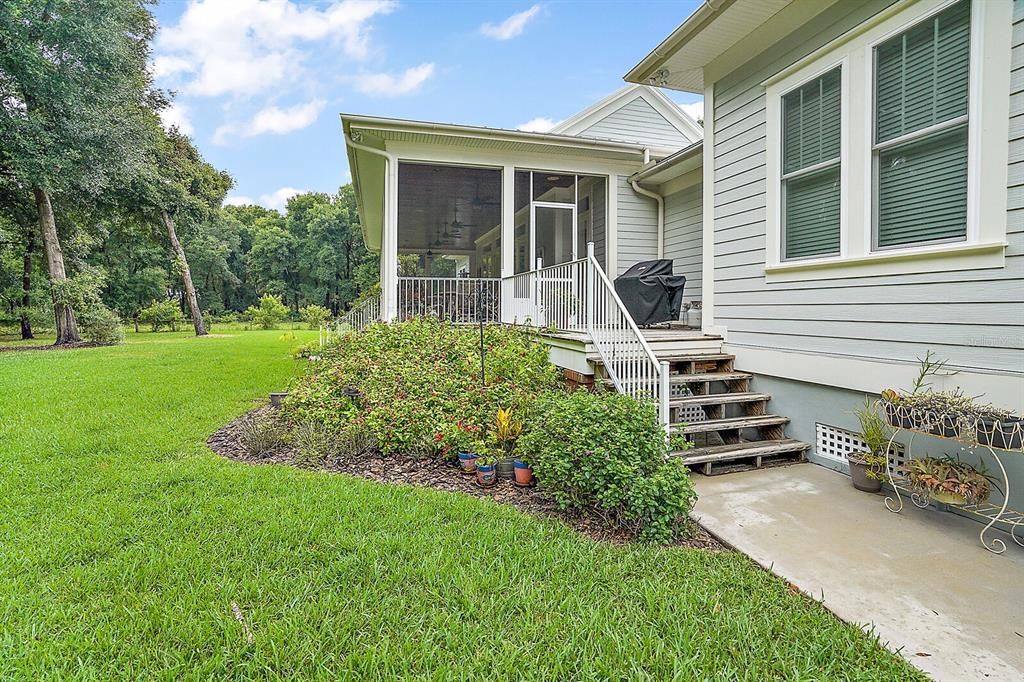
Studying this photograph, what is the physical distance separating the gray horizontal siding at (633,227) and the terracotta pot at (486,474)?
Result: 5187 millimetres

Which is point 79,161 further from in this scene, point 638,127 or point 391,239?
point 638,127

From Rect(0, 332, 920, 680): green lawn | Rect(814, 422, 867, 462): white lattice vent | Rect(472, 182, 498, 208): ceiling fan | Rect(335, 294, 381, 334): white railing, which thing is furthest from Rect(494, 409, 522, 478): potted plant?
Rect(472, 182, 498, 208): ceiling fan

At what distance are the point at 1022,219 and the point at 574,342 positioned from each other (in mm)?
3357

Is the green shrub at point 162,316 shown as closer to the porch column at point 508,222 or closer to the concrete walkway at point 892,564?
the porch column at point 508,222

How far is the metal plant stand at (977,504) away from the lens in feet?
8.81

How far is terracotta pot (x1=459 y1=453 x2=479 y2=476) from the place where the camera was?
4035 mm

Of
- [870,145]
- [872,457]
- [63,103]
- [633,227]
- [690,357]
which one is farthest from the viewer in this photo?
[63,103]

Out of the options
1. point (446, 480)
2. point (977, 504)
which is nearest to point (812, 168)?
point (977, 504)

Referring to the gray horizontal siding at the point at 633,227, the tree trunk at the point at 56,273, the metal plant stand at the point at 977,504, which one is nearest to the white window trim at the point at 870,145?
the metal plant stand at the point at 977,504

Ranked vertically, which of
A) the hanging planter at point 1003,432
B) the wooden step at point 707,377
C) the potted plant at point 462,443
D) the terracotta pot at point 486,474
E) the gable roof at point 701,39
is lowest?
the terracotta pot at point 486,474

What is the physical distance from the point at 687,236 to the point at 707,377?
3.82 metres

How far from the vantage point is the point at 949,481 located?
292cm

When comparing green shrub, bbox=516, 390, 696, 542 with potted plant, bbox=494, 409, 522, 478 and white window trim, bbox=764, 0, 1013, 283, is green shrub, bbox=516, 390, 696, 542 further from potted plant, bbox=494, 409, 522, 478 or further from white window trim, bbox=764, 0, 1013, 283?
white window trim, bbox=764, 0, 1013, 283

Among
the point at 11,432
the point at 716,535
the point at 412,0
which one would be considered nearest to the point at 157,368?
the point at 11,432
